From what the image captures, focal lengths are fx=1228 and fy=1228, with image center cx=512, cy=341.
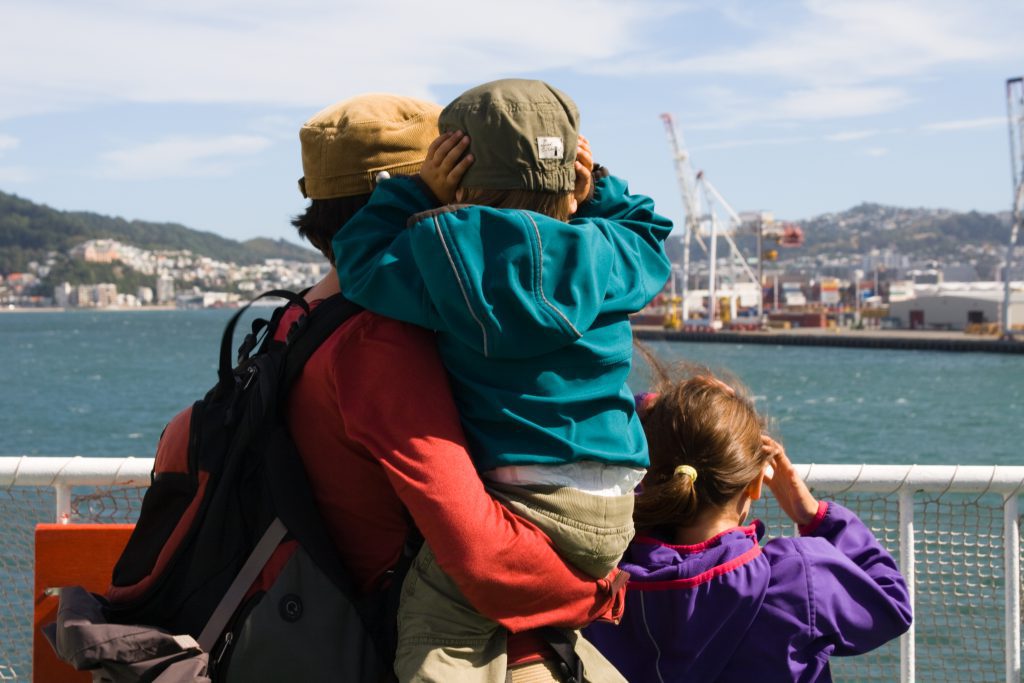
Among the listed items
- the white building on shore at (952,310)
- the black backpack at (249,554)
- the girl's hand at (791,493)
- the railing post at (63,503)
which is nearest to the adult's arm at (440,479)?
the black backpack at (249,554)

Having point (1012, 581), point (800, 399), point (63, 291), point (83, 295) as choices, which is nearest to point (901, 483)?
point (1012, 581)

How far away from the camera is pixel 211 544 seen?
1.59 metres

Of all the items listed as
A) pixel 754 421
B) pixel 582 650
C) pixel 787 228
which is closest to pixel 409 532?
pixel 582 650

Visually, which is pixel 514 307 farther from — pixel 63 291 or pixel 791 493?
pixel 63 291

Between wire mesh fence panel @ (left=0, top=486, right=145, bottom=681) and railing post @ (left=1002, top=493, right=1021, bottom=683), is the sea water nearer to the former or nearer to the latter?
railing post @ (left=1002, top=493, right=1021, bottom=683)

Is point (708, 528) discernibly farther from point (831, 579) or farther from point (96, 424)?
point (96, 424)

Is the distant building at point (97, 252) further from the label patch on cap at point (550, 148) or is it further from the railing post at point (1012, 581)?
the label patch on cap at point (550, 148)

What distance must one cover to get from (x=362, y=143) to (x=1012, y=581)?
188 cm

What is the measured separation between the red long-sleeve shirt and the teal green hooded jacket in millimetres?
37

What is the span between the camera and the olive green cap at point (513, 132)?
1.61 m

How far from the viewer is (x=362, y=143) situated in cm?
176

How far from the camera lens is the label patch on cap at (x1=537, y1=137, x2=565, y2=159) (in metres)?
1.62

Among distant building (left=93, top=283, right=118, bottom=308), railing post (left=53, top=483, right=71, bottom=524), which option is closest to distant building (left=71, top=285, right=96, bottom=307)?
distant building (left=93, top=283, right=118, bottom=308)

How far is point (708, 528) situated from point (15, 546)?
1.74 metres
